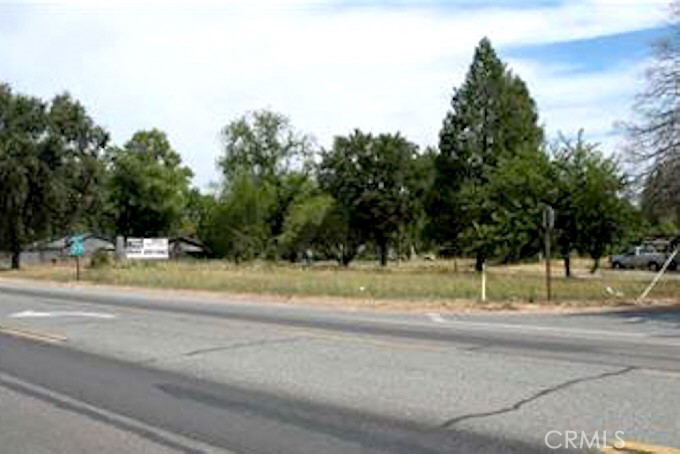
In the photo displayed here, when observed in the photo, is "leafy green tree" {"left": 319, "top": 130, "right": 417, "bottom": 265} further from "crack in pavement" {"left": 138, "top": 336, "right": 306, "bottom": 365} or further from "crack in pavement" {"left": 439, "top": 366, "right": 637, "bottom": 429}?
"crack in pavement" {"left": 439, "top": 366, "right": 637, "bottom": 429}

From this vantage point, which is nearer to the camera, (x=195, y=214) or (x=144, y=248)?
(x=144, y=248)

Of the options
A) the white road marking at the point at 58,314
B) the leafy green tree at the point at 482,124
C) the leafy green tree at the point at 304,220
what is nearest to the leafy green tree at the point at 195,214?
the leafy green tree at the point at 304,220

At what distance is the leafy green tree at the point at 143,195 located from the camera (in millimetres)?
115750

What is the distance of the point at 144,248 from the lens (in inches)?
2539

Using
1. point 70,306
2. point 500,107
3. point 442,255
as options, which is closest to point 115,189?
point 442,255

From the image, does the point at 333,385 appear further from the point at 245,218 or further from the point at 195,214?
the point at 195,214

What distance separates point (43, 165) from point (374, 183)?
117ft

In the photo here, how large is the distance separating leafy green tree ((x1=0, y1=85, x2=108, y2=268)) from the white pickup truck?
38366 mm

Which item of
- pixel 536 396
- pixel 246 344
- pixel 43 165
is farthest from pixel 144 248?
pixel 536 396

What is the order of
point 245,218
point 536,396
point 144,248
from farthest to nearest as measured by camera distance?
point 245,218 → point 144,248 → point 536,396

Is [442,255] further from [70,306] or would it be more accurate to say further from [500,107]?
[70,306]

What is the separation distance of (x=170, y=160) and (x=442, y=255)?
34.0 metres

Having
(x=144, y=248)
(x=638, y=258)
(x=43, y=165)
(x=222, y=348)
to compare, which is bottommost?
(x=222, y=348)

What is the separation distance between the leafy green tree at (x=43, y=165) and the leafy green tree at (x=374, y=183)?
28349mm
